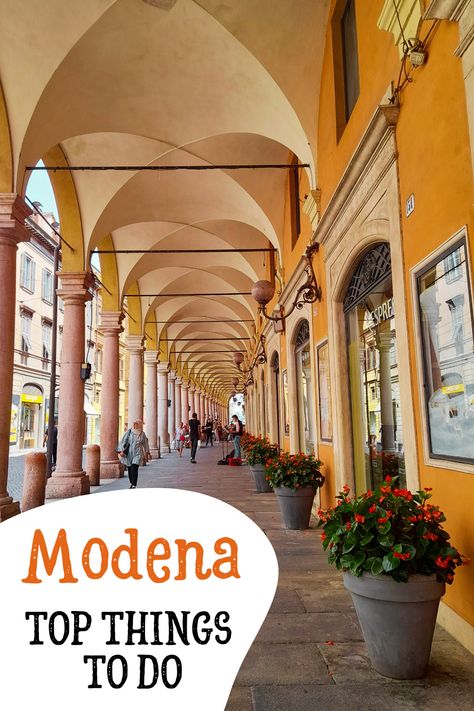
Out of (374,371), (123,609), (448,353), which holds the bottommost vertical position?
(123,609)

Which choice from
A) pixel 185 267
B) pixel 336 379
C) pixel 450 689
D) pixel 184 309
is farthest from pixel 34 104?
pixel 184 309

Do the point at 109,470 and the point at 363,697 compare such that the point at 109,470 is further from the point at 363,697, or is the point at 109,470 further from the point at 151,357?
the point at 363,697

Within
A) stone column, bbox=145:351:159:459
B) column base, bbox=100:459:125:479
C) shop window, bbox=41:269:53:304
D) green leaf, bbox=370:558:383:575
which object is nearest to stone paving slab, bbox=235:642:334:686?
green leaf, bbox=370:558:383:575

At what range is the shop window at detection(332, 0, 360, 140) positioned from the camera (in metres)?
5.73

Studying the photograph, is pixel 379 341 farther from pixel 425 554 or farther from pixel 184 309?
pixel 184 309

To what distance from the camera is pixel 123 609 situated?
1303 mm

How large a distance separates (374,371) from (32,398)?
23.9m

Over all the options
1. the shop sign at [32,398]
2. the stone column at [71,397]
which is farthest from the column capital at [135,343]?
the shop sign at [32,398]

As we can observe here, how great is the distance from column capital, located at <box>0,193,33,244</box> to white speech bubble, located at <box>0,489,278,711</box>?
6.25 meters

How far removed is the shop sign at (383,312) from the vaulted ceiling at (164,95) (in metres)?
2.83

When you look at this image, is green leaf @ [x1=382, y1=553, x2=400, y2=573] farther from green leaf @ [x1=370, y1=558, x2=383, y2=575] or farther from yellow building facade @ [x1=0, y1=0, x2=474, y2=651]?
yellow building facade @ [x1=0, y1=0, x2=474, y2=651]

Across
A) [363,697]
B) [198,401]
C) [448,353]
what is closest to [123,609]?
[363,697]

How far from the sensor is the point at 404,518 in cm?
270

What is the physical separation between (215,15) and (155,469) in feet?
36.4
